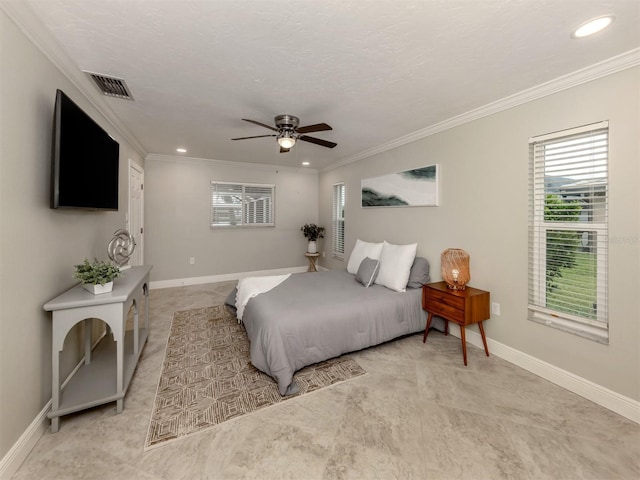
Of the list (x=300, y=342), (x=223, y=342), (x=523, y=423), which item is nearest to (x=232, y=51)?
(x=300, y=342)

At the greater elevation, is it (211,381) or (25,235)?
(25,235)

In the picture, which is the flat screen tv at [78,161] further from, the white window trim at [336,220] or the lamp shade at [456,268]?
the white window trim at [336,220]

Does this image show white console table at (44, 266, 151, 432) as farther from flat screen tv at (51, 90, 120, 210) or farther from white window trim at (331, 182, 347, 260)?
white window trim at (331, 182, 347, 260)

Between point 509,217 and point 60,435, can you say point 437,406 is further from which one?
point 60,435

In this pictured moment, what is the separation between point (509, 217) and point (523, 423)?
1686 mm

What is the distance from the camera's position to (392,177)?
156 inches

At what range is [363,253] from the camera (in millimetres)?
3924

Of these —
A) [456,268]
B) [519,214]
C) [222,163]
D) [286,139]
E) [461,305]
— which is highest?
[222,163]

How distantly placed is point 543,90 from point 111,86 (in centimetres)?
368

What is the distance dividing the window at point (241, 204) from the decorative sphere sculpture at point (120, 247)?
2.70 meters

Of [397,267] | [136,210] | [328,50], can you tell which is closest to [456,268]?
[397,267]

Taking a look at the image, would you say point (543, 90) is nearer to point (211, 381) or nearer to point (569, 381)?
point (569, 381)

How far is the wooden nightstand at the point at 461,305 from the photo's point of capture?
8.05 feet

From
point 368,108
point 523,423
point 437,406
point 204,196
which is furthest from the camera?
point 204,196
